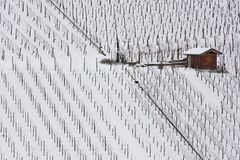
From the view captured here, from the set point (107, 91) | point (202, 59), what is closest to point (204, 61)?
point (202, 59)

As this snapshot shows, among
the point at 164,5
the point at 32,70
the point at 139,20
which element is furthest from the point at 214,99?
the point at 164,5

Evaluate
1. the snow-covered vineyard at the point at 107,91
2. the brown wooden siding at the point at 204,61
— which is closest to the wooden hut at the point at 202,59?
the brown wooden siding at the point at 204,61

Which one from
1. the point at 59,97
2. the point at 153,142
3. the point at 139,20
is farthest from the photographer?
the point at 139,20

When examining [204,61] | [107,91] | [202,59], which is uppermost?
[202,59]

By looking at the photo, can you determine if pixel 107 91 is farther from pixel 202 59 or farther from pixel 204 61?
pixel 204 61

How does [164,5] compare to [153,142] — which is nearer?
[153,142]

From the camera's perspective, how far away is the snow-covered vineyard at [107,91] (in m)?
23.6

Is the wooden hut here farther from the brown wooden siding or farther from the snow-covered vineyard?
the snow-covered vineyard

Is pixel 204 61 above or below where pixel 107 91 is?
above

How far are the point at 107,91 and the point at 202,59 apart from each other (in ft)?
24.9

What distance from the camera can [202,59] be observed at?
31.8 metres

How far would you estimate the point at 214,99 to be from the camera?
28578mm

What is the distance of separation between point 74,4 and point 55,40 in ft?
31.2

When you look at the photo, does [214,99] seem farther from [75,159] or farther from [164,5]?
[164,5]
